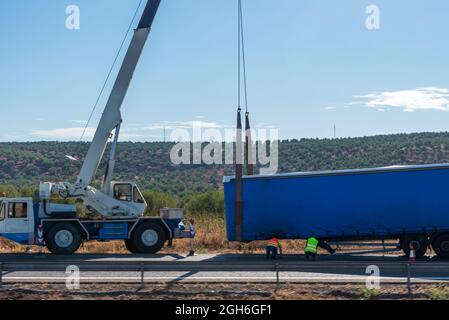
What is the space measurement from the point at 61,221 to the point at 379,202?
1085 centimetres

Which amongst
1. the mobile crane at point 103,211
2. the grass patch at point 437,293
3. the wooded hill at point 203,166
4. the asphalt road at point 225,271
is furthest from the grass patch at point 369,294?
the wooded hill at point 203,166

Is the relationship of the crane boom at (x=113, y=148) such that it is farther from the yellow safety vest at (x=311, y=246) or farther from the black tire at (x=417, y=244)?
the black tire at (x=417, y=244)

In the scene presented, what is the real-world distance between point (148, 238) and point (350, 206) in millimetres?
7169

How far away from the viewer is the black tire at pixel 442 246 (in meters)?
23.7

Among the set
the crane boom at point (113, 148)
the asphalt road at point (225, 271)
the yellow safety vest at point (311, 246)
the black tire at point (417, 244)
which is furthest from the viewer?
the crane boom at point (113, 148)

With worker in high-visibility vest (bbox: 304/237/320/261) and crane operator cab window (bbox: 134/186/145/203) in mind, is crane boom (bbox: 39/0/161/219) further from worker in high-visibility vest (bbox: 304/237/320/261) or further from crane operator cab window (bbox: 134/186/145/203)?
worker in high-visibility vest (bbox: 304/237/320/261)

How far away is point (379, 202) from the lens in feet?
79.3

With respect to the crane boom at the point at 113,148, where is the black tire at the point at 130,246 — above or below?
below

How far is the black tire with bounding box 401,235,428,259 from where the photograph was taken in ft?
78.5

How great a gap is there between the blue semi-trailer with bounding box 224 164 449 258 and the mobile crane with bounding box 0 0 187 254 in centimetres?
298

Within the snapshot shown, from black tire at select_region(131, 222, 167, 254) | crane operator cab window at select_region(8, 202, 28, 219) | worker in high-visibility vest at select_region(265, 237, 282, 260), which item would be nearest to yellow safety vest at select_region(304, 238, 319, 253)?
worker in high-visibility vest at select_region(265, 237, 282, 260)
